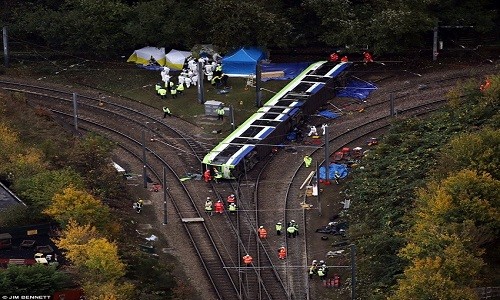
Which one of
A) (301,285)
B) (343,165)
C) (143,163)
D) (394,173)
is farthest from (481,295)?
(143,163)

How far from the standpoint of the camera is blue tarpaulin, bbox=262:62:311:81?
9119cm

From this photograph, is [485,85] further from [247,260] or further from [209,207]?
[247,260]

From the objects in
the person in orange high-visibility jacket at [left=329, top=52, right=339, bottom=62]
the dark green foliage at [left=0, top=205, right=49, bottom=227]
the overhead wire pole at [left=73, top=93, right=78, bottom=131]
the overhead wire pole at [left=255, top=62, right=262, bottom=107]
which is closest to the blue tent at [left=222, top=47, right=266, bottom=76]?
the overhead wire pole at [left=255, top=62, right=262, bottom=107]

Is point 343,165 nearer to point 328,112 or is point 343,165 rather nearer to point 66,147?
point 328,112

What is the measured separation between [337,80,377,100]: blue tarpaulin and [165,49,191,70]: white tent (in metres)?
11.6

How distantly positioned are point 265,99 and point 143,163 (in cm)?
1265

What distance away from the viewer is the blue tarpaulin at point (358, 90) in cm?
8788

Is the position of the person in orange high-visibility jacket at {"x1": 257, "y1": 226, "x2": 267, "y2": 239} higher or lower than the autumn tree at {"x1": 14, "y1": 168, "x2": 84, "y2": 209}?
lower

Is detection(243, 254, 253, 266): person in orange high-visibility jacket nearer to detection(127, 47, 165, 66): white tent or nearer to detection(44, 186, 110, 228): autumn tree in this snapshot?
detection(44, 186, 110, 228): autumn tree

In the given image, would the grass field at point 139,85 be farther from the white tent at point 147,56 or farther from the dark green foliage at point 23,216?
the dark green foliage at point 23,216

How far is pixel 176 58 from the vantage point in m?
93.6

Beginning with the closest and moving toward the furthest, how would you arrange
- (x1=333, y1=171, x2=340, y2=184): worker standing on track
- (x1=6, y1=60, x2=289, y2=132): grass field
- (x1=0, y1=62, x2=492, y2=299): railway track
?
(x1=0, y1=62, x2=492, y2=299): railway track, (x1=333, y1=171, x2=340, y2=184): worker standing on track, (x1=6, y1=60, x2=289, y2=132): grass field

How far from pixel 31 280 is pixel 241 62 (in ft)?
112

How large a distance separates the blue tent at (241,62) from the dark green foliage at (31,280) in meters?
33.0
